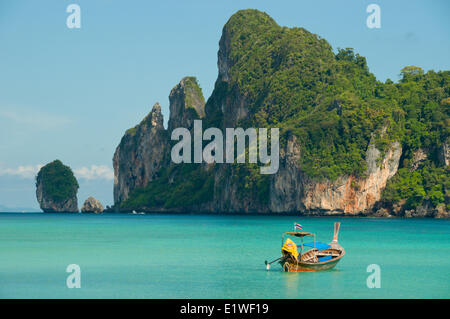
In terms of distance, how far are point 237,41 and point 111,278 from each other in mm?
124262

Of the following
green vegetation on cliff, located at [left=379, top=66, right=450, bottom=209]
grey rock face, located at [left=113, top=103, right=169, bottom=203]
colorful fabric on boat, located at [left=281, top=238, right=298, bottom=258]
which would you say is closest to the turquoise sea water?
colorful fabric on boat, located at [left=281, top=238, right=298, bottom=258]

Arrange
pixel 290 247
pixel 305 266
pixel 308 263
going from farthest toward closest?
pixel 305 266 < pixel 308 263 < pixel 290 247

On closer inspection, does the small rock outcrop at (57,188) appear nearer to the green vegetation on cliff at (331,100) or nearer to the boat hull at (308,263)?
the green vegetation on cliff at (331,100)

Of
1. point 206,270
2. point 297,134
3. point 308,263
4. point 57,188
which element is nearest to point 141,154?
point 57,188

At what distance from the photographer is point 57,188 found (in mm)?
182750

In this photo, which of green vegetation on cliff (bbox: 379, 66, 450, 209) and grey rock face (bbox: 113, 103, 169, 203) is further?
grey rock face (bbox: 113, 103, 169, 203)

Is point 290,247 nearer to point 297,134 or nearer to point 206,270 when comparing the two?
point 206,270

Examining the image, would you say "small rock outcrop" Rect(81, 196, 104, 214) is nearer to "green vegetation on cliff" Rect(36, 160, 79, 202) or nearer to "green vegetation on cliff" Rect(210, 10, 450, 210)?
"green vegetation on cliff" Rect(36, 160, 79, 202)

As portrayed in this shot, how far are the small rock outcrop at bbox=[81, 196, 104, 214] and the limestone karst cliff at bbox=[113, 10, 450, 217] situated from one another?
7454 millimetres

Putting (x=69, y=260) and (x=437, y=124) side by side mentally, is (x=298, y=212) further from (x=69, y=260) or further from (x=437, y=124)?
(x=69, y=260)

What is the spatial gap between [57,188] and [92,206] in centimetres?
1394

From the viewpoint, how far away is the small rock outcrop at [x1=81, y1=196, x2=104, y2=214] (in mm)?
175125

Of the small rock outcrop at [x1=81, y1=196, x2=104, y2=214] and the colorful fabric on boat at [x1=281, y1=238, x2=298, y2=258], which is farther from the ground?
the colorful fabric on boat at [x1=281, y1=238, x2=298, y2=258]

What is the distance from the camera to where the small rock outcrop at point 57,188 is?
183 meters
